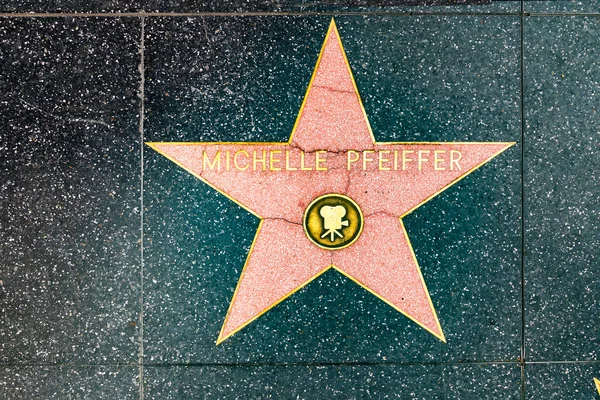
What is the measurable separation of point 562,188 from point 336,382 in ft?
5.40

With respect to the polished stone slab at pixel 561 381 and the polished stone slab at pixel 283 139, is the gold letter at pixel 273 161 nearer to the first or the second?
the polished stone slab at pixel 283 139

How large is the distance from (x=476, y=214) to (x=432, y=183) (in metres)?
0.30

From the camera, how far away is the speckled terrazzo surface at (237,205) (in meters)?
2.87

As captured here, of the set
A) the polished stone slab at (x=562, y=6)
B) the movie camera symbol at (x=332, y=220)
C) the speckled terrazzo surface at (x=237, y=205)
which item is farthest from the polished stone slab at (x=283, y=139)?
the movie camera symbol at (x=332, y=220)

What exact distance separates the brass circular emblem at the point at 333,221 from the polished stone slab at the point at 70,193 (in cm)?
96

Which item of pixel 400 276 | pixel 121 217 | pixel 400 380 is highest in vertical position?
pixel 121 217

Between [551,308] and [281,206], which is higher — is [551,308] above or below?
below

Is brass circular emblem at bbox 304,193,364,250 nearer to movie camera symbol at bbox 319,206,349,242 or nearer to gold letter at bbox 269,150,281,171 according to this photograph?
movie camera symbol at bbox 319,206,349,242

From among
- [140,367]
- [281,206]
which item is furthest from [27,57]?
[140,367]

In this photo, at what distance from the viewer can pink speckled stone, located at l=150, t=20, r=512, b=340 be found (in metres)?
2.85

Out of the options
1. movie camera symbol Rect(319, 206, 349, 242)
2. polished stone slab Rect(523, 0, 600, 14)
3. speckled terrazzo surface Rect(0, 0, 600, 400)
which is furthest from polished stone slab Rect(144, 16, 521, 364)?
movie camera symbol Rect(319, 206, 349, 242)

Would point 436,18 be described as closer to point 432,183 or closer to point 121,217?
point 432,183

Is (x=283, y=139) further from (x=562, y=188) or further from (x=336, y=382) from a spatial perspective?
(x=562, y=188)

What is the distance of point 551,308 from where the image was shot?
9.50 ft
